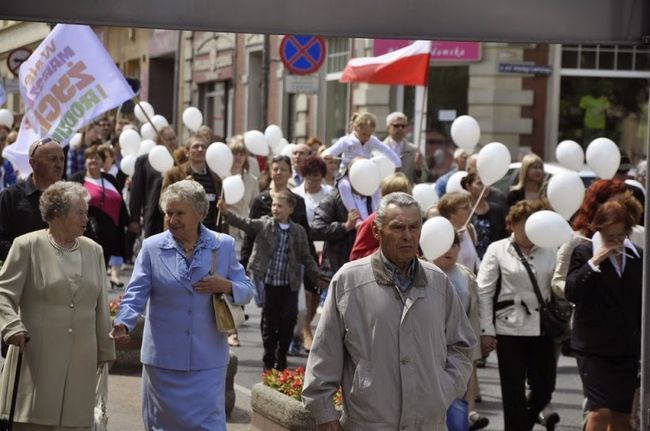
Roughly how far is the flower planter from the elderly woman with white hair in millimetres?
1348

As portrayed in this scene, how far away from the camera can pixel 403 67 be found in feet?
62.6

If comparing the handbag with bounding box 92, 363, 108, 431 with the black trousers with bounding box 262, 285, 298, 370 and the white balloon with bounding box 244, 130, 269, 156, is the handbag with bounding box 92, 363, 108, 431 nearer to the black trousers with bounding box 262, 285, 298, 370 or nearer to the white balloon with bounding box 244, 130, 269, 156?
the black trousers with bounding box 262, 285, 298, 370

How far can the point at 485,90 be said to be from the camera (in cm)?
2869

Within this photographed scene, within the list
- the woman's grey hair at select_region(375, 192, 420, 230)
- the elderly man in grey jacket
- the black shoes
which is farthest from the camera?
the black shoes

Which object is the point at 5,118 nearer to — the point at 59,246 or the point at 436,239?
the point at 436,239

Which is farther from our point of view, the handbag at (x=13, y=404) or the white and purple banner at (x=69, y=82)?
the white and purple banner at (x=69, y=82)

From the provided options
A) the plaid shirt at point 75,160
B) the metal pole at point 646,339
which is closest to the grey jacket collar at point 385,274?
the metal pole at point 646,339

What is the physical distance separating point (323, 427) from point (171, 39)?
3911 cm

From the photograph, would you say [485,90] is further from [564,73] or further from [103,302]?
[103,302]

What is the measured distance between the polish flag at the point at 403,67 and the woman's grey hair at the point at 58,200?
11.4 metres

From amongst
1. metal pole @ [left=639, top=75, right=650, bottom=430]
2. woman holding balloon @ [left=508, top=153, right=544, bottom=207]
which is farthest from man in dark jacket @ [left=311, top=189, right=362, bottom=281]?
metal pole @ [left=639, top=75, right=650, bottom=430]

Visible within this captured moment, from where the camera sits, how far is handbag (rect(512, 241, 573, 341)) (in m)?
9.83

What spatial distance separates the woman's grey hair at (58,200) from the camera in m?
7.50

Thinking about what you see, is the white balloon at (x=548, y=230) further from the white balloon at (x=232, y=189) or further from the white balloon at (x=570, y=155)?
the white balloon at (x=570, y=155)
